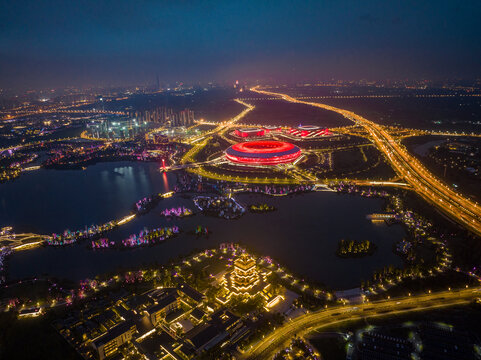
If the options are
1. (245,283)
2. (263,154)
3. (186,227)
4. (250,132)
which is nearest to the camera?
(245,283)

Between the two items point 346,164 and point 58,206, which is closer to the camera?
point 58,206

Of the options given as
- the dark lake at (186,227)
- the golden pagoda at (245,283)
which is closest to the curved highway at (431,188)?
the dark lake at (186,227)

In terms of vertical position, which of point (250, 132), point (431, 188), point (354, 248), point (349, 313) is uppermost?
point (250, 132)

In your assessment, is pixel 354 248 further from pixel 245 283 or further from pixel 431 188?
pixel 431 188

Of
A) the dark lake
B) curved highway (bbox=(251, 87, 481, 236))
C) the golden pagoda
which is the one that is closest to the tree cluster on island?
Result: the dark lake

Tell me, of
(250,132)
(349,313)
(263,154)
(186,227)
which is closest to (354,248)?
(349,313)

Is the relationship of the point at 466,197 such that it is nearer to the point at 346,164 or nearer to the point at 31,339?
the point at 346,164

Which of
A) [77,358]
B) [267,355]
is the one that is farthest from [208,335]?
[77,358]
